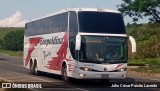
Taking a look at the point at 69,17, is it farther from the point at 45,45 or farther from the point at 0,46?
the point at 0,46

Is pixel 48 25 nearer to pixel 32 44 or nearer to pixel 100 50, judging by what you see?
pixel 32 44

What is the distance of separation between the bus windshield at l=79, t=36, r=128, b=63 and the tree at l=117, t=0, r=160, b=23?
3437 centimetres

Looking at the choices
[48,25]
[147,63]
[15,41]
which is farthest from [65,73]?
[15,41]

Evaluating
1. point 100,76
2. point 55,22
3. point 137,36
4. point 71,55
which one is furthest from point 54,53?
point 137,36

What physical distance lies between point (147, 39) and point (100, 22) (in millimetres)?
36428

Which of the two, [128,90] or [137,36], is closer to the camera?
[128,90]

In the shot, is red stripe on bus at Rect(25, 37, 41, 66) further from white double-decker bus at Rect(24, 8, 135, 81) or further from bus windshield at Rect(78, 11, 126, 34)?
bus windshield at Rect(78, 11, 126, 34)

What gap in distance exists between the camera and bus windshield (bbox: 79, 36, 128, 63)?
68.7 ft

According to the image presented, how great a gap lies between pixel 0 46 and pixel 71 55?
9404 cm

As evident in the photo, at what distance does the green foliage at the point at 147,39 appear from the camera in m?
51.9

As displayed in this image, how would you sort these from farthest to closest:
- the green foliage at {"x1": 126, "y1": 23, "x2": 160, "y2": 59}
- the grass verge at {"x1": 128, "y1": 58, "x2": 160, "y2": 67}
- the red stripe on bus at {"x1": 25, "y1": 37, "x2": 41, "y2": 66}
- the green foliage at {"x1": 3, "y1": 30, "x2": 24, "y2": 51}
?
the green foliage at {"x1": 3, "y1": 30, "x2": 24, "y2": 51} → the green foliage at {"x1": 126, "y1": 23, "x2": 160, "y2": 59} → the grass verge at {"x1": 128, "y1": 58, "x2": 160, "y2": 67} → the red stripe on bus at {"x1": 25, "y1": 37, "x2": 41, "y2": 66}

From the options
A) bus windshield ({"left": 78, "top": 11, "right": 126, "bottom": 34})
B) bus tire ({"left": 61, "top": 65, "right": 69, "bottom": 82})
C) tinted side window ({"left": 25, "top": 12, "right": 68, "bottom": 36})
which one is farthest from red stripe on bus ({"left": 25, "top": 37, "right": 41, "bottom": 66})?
bus windshield ({"left": 78, "top": 11, "right": 126, "bottom": 34})

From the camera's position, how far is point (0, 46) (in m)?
114

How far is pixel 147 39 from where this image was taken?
5728 centimetres
